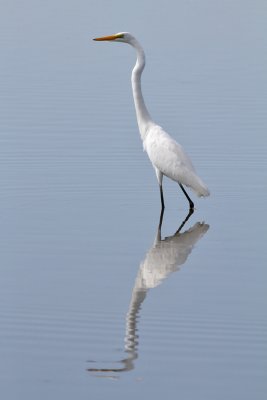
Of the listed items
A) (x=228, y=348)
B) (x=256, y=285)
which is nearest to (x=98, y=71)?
(x=256, y=285)

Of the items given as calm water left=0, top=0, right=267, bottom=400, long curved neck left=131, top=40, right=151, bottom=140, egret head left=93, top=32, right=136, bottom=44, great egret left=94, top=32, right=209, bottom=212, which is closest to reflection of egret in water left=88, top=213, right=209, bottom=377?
calm water left=0, top=0, right=267, bottom=400

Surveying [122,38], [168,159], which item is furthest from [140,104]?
[168,159]

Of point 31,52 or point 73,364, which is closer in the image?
point 73,364

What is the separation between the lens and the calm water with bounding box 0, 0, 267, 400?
6250mm

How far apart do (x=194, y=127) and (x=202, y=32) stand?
1090cm

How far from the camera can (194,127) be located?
46.5ft

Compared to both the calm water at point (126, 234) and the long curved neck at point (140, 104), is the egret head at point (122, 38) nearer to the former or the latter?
the long curved neck at point (140, 104)

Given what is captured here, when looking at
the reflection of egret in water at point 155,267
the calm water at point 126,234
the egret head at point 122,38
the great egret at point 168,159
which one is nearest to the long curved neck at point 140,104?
the great egret at point 168,159

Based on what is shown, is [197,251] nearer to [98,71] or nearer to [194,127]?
[194,127]

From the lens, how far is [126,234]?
9.52 m

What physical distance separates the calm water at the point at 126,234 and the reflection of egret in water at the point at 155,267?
0.06 feet

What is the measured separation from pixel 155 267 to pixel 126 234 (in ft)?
3.32

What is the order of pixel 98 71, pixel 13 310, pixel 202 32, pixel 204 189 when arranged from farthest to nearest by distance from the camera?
pixel 202 32, pixel 98 71, pixel 204 189, pixel 13 310

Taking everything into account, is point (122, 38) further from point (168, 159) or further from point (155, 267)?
point (155, 267)
